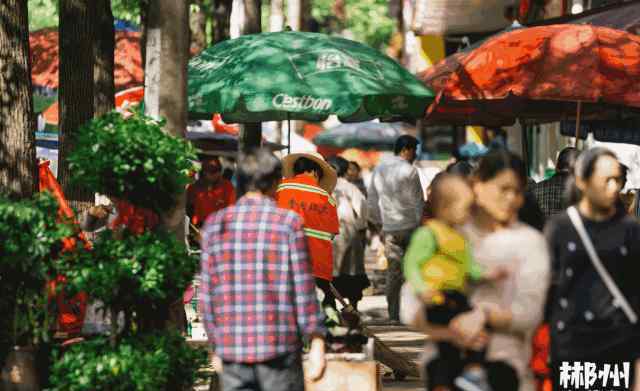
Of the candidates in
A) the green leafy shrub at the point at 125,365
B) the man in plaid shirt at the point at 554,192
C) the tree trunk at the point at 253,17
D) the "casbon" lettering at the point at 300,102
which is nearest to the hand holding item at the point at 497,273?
the green leafy shrub at the point at 125,365

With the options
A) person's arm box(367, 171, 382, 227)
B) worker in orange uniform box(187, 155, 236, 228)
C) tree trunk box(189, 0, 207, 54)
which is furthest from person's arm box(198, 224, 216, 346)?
tree trunk box(189, 0, 207, 54)

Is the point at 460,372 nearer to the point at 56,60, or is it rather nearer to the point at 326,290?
the point at 326,290

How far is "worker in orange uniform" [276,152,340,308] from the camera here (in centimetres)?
1251

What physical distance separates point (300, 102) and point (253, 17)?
438 centimetres

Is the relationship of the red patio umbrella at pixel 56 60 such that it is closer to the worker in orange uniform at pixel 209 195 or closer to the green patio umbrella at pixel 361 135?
the worker in orange uniform at pixel 209 195

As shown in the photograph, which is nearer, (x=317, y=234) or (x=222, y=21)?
(x=317, y=234)

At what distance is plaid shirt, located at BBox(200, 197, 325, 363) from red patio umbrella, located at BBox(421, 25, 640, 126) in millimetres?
5153

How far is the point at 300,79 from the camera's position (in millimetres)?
12461

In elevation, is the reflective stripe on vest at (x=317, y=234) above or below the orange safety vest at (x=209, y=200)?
below

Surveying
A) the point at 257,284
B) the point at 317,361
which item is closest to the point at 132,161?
the point at 257,284

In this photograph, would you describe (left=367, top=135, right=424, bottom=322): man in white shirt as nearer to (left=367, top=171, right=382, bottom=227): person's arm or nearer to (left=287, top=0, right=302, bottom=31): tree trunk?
(left=367, top=171, right=382, bottom=227): person's arm

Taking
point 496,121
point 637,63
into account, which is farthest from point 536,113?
point 637,63

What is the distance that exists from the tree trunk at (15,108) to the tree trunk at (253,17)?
18.6 ft

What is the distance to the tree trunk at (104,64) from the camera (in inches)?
596
